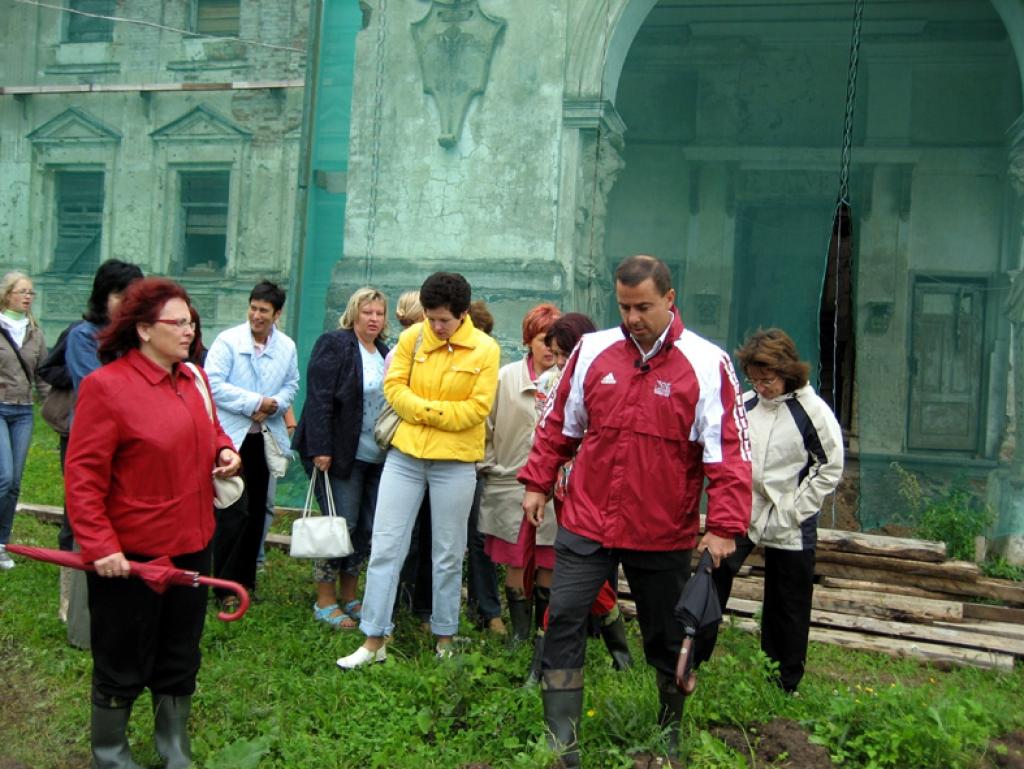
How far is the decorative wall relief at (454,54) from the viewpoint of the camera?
946 cm

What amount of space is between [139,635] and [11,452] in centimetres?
367

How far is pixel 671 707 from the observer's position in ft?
13.6

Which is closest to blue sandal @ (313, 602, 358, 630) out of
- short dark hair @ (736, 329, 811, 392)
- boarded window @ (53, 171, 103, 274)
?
short dark hair @ (736, 329, 811, 392)

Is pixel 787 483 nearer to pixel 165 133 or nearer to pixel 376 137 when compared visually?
pixel 376 137

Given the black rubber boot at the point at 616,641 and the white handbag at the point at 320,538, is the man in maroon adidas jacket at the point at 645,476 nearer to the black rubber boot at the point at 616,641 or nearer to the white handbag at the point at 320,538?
the black rubber boot at the point at 616,641

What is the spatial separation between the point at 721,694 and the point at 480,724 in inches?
44.0

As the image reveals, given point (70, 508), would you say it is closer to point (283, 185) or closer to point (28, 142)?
point (283, 185)

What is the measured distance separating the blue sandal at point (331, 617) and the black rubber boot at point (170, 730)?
1.85 metres

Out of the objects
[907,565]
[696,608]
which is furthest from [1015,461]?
[696,608]

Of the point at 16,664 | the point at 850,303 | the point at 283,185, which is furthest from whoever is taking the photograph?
the point at 283,185

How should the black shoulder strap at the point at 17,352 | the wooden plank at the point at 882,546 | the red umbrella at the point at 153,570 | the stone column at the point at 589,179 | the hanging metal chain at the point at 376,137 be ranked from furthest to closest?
the hanging metal chain at the point at 376,137 < the stone column at the point at 589,179 < the wooden plank at the point at 882,546 < the black shoulder strap at the point at 17,352 < the red umbrella at the point at 153,570

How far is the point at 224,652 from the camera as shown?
5.36 m

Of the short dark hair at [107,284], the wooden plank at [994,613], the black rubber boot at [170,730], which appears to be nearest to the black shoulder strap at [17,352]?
the short dark hair at [107,284]

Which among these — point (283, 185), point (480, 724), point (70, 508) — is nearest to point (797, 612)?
point (480, 724)
